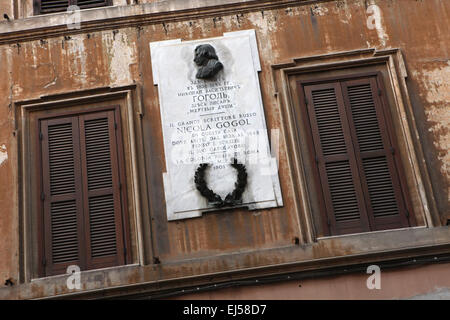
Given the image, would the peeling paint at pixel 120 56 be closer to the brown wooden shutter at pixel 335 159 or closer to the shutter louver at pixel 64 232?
the shutter louver at pixel 64 232

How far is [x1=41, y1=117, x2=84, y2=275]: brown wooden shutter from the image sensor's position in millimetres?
10227

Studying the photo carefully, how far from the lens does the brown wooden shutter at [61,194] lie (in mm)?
10227

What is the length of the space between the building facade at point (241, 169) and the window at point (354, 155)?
0.02 m

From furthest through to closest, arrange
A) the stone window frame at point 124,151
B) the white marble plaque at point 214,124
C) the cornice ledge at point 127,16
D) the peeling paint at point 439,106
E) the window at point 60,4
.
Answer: the window at point 60,4 → the cornice ledge at point 127,16 → the peeling paint at point 439,106 → the white marble plaque at point 214,124 → the stone window frame at point 124,151

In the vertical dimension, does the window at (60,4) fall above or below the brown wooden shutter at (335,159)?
above

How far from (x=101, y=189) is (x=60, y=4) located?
11.1 feet

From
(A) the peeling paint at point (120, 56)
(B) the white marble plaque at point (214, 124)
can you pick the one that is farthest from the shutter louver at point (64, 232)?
(A) the peeling paint at point (120, 56)

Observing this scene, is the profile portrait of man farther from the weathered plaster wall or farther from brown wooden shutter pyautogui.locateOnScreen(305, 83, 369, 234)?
the weathered plaster wall

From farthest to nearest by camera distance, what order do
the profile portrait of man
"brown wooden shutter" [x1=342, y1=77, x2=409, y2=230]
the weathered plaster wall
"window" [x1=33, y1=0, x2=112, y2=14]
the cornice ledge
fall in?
"window" [x1=33, y1=0, x2=112, y2=14], the cornice ledge, the profile portrait of man, "brown wooden shutter" [x1=342, y1=77, x2=409, y2=230], the weathered plaster wall

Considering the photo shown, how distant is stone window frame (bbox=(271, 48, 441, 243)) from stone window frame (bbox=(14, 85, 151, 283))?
211cm

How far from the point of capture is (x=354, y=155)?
10.6m

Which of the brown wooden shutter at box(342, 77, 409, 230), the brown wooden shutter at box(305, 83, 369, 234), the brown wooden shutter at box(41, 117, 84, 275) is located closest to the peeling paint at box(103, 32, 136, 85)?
the brown wooden shutter at box(41, 117, 84, 275)

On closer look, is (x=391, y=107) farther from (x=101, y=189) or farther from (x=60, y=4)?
(x=60, y=4)

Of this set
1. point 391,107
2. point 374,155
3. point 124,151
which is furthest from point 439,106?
point 124,151
